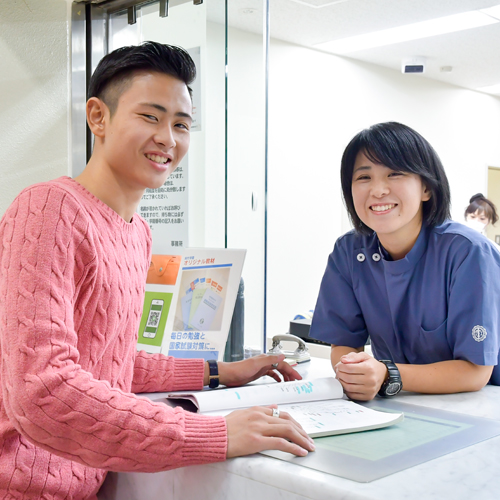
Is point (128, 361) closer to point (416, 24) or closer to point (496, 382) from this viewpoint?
point (496, 382)

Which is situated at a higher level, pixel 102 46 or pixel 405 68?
pixel 405 68

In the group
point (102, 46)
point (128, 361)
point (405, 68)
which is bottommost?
point (128, 361)

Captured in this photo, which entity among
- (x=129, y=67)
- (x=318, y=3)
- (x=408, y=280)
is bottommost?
(x=408, y=280)

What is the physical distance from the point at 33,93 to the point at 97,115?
92 cm

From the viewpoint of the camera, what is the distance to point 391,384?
50.4 inches

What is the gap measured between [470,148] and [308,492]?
6258 mm

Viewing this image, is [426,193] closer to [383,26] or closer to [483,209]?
[383,26]

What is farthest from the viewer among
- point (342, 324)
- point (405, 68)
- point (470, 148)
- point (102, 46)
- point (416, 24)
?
point (470, 148)

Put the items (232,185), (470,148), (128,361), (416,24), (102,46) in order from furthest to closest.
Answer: (470,148) < (416,24) < (102,46) < (232,185) < (128,361)

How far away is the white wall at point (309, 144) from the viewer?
15.2ft

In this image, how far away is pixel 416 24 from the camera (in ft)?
14.1

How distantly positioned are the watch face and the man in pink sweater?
39 centimetres

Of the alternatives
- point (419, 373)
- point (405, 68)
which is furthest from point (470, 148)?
point (419, 373)


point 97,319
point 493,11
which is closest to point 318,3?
point 493,11
